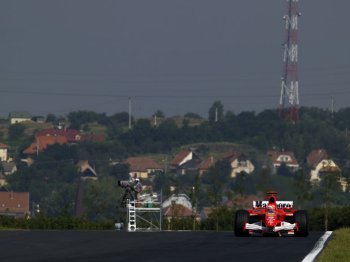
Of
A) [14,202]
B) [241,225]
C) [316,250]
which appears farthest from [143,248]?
[14,202]

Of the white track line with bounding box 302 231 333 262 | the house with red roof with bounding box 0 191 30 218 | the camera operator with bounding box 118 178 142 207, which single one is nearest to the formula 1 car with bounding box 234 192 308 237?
the white track line with bounding box 302 231 333 262

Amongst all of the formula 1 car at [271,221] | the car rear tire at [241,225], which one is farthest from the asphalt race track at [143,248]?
the formula 1 car at [271,221]

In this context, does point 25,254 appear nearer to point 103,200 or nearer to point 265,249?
point 265,249

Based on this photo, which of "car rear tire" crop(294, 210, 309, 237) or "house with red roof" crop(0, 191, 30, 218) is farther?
"house with red roof" crop(0, 191, 30, 218)

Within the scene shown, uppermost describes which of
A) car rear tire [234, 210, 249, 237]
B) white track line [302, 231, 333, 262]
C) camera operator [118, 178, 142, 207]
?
camera operator [118, 178, 142, 207]

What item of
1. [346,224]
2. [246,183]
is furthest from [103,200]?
[346,224]

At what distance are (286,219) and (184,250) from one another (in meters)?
10.00

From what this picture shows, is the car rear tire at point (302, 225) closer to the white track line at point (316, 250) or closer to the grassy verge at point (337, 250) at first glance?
the white track line at point (316, 250)

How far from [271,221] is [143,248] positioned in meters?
8.50

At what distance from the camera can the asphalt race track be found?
2252 centimetres

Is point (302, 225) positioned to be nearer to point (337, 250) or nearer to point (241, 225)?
point (241, 225)

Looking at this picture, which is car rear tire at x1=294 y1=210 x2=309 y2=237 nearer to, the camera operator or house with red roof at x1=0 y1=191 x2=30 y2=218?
the camera operator

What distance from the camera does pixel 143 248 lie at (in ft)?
83.6

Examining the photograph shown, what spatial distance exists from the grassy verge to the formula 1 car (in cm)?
368
